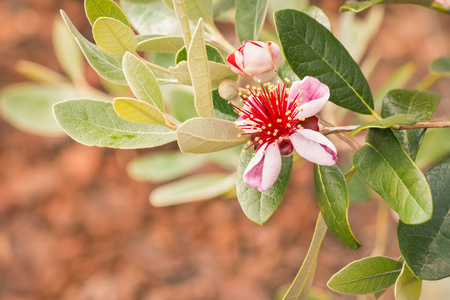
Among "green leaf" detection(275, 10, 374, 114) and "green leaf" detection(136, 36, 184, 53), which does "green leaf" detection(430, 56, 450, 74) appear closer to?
"green leaf" detection(275, 10, 374, 114)

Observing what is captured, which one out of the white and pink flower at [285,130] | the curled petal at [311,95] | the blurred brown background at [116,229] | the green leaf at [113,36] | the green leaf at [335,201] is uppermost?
the green leaf at [113,36]

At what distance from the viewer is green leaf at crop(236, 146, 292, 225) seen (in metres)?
0.58

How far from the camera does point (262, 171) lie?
545 mm

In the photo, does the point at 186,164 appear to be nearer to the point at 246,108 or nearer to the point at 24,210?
the point at 246,108

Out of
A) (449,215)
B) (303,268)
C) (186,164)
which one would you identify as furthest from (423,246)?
(186,164)

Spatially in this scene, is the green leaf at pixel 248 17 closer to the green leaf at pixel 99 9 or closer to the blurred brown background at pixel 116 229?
the green leaf at pixel 99 9

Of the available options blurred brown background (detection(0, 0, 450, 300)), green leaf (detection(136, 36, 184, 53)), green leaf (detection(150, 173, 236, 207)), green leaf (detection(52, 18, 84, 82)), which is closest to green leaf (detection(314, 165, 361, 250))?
green leaf (detection(136, 36, 184, 53))

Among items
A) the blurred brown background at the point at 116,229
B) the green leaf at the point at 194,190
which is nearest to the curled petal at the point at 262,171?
the green leaf at the point at 194,190

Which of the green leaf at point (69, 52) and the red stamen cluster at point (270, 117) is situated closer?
the red stamen cluster at point (270, 117)

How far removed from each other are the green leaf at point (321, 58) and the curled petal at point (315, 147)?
91mm

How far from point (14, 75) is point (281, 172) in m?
2.01

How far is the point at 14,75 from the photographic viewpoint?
88.2 inches

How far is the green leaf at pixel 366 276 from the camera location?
0.57m

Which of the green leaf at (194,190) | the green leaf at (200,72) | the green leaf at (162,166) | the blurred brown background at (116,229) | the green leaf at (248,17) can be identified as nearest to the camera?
the green leaf at (200,72)
